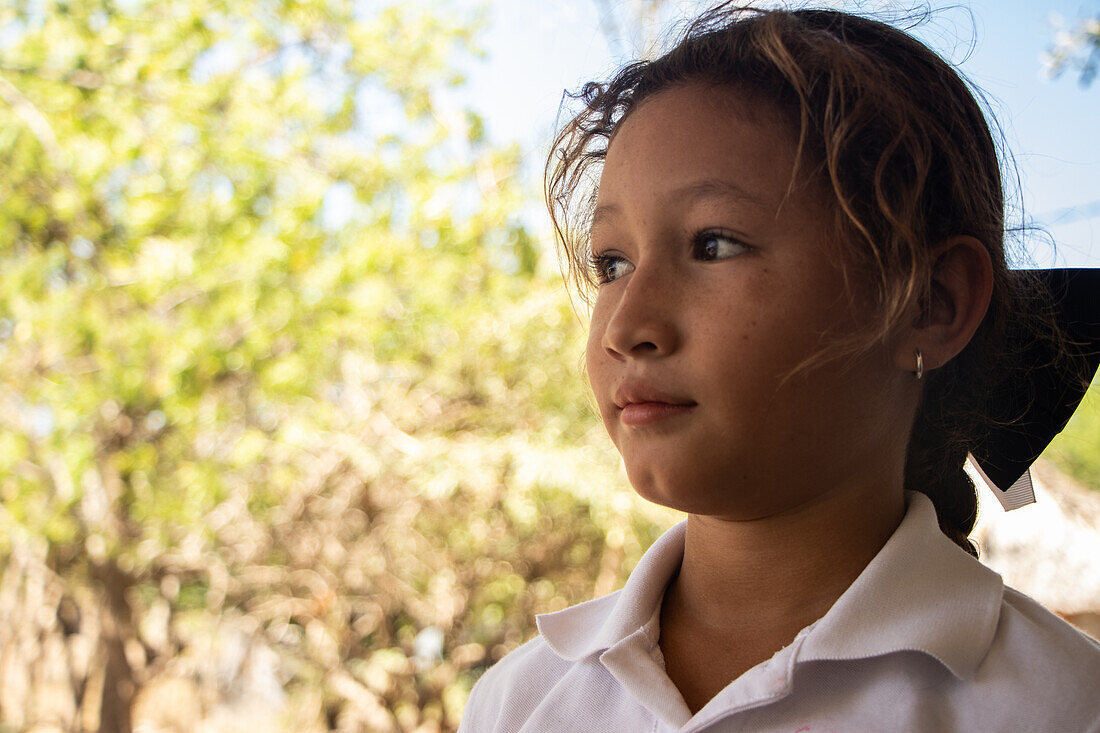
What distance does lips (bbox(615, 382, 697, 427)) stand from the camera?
27.3 inches

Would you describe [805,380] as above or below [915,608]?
above

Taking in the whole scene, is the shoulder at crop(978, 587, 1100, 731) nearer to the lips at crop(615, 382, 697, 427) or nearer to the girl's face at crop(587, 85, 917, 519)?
the girl's face at crop(587, 85, 917, 519)

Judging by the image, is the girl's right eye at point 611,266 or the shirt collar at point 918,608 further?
the girl's right eye at point 611,266

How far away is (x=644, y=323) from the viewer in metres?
0.70

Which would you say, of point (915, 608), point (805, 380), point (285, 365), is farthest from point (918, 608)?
point (285, 365)

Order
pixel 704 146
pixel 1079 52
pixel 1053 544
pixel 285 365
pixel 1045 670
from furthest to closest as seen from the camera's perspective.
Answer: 1. pixel 285 365
2. pixel 1053 544
3. pixel 1079 52
4. pixel 704 146
5. pixel 1045 670

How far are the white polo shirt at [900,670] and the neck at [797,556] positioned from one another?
29 millimetres

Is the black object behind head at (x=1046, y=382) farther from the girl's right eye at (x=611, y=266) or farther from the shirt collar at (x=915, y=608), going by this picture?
the girl's right eye at (x=611, y=266)

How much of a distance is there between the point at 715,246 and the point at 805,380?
0.39ft

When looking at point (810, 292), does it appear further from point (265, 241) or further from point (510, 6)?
point (510, 6)

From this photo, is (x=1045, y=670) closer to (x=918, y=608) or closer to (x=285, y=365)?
(x=918, y=608)

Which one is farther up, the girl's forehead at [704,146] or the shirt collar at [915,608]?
the girl's forehead at [704,146]

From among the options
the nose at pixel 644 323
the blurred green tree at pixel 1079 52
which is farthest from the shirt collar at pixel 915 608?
the blurred green tree at pixel 1079 52

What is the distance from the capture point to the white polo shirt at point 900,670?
63 centimetres
